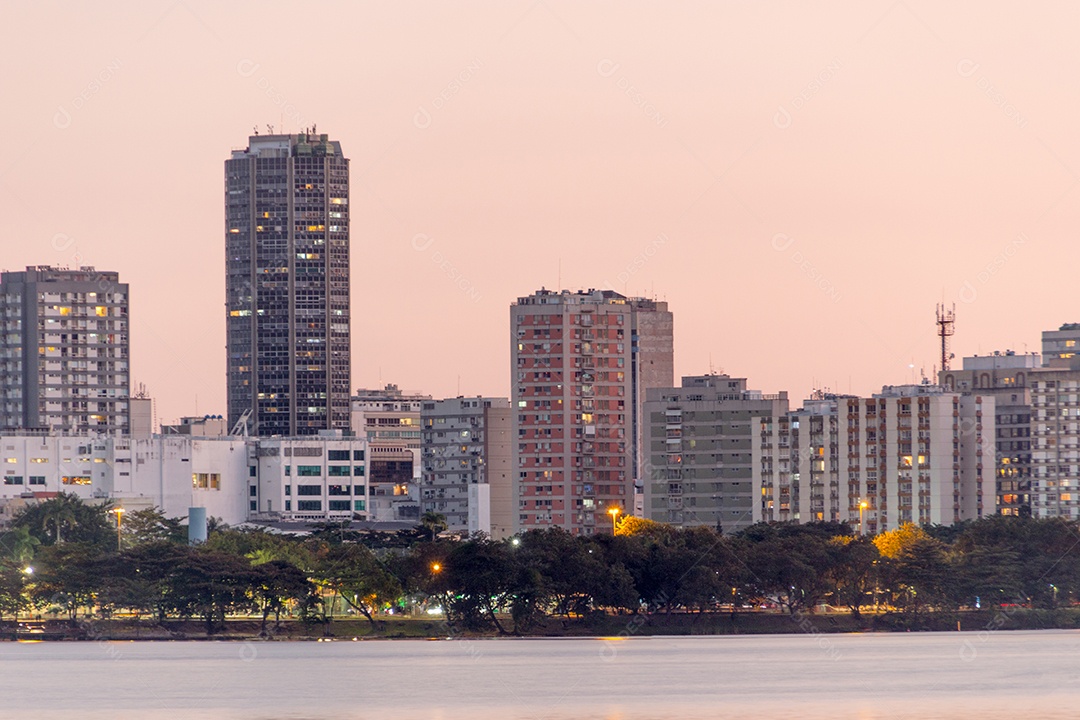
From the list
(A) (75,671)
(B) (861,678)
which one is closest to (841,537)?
(B) (861,678)

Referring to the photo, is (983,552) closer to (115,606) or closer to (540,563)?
(540,563)

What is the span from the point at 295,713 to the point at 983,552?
74857 millimetres

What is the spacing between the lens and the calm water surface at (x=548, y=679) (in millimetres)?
96500

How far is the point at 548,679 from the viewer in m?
112

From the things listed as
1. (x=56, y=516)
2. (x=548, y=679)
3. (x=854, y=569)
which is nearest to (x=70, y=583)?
(x=56, y=516)

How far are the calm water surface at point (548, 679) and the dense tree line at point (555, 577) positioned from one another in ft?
10.2

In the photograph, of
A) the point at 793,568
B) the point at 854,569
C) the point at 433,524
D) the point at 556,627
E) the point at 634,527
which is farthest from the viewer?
the point at 433,524

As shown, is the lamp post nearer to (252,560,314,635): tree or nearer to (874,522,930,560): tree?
(252,560,314,635): tree

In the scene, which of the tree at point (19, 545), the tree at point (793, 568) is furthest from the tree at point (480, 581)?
the tree at point (19, 545)

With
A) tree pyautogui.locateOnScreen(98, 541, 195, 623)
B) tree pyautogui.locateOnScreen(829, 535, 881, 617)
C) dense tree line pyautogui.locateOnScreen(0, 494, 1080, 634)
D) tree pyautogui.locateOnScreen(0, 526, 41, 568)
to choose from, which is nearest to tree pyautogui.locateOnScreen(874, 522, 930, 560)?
dense tree line pyautogui.locateOnScreen(0, 494, 1080, 634)

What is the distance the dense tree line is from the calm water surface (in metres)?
3.11

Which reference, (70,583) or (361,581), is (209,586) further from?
(361,581)

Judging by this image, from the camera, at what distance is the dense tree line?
14575 cm

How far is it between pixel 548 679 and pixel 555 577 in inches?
1338
